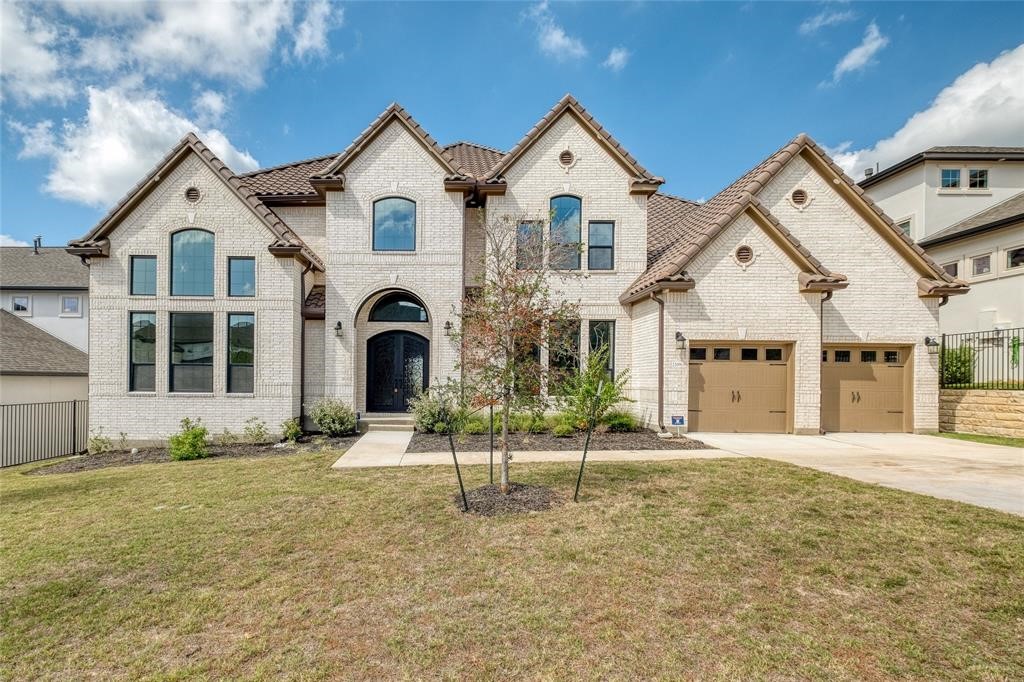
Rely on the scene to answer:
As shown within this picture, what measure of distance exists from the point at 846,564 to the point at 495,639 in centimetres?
372

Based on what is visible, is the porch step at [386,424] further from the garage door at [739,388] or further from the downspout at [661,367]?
the garage door at [739,388]

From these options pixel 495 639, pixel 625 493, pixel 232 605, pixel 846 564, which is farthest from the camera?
pixel 625 493

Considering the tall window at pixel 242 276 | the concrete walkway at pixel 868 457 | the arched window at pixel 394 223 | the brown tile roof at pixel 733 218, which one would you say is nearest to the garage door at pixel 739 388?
the concrete walkway at pixel 868 457

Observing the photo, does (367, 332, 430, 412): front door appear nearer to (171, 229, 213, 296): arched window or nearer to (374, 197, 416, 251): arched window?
(374, 197, 416, 251): arched window

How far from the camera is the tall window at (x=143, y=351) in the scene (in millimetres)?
12602

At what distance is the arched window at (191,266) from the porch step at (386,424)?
5.61 meters

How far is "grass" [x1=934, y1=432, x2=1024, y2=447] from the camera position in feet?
37.2

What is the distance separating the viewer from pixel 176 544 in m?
5.32

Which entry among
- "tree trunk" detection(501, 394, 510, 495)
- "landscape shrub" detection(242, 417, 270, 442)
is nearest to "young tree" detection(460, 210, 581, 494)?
"tree trunk" detection(501, 394, 510, 495)

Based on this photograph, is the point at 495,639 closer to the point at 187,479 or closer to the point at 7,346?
the point at 187,479

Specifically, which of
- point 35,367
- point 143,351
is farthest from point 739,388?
point 35,367

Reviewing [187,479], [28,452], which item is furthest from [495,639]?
[28,452]

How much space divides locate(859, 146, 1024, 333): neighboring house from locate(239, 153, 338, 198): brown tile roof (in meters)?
28.1

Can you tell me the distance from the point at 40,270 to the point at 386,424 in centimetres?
3278
